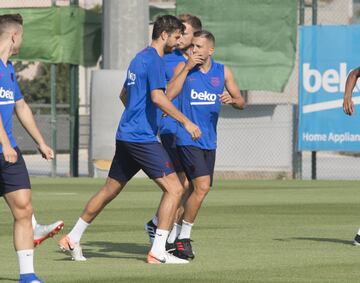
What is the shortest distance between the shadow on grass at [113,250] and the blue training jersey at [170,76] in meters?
1.21

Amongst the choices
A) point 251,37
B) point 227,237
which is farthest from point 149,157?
point 251,37

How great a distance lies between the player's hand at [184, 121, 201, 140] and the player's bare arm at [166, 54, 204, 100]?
684 mm

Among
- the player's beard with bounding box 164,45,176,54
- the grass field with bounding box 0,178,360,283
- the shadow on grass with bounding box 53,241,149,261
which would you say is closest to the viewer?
the grass field with bounding box 0,178,360,283

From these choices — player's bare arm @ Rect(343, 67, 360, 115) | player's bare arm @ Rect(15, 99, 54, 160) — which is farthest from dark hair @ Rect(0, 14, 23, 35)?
player's bare arm @ Rect(343, 67, 360, 115)

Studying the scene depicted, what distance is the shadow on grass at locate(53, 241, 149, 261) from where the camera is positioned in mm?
12336

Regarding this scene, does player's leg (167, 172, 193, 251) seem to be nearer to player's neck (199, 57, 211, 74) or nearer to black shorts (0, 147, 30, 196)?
player's neck (199, 57, 211, 74)

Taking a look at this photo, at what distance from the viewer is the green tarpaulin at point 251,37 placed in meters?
25.7

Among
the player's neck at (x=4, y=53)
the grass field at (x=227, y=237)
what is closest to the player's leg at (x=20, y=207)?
the grass field at (x=227, y=237)

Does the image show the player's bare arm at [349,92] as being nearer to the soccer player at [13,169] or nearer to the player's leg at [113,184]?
the player's leg at [113,184]

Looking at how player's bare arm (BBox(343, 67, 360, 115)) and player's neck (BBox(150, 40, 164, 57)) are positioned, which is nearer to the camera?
player's neck (BBox(150, 40, 164, 57))

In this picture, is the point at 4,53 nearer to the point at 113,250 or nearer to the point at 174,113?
the point at 174,113

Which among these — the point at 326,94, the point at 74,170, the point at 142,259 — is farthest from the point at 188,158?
the point at 74,170

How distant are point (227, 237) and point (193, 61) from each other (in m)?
2.79

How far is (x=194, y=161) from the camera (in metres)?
12.3
